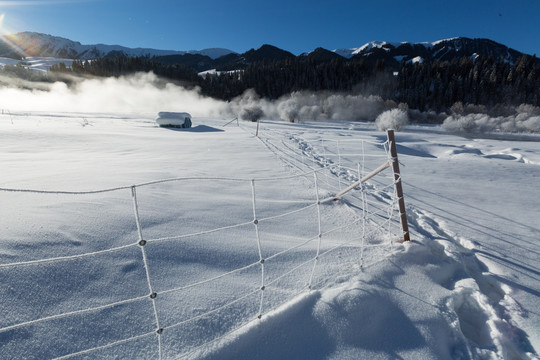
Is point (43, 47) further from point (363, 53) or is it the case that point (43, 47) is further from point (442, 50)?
Answer: point (442, 50)

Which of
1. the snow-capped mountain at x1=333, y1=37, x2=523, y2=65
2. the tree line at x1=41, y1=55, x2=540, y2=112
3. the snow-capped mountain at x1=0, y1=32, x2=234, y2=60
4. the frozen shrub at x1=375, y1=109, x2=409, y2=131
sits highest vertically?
the snow-capped mountain at x1=333, y1=37, x2=523, y2=65

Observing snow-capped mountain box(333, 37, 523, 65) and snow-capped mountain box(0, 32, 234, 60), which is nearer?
snow-capped mountain box(333, 37, 523, 65)

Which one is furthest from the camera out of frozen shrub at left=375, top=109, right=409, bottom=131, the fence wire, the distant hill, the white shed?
the distant hill

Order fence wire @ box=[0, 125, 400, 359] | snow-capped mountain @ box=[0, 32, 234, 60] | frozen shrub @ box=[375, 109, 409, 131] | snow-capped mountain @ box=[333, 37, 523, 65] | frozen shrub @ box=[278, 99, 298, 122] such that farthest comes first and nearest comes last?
snow-capped mountain @ box=[0, 32, 234, 60] < snow-capped mountain @ box=[333, 37, 523, 65] < frozen shrub @ box=[278, 99, 298, 122] < frozen shrub @ box=[375, 109, 409, 131] < fence wire @ box=[0, 125, 400, 359]

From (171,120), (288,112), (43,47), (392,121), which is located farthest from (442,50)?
(43,47)

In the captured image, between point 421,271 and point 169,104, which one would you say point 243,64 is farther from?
point 421,271

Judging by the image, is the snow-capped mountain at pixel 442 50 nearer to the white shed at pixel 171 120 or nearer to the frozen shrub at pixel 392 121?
the frozen shrub at pixel 392 121

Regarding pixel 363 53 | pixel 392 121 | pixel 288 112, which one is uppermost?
pixel 363 53

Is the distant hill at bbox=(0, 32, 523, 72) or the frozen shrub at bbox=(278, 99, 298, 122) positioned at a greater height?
the distant hill at bbox=(0, 32, 523, 72)

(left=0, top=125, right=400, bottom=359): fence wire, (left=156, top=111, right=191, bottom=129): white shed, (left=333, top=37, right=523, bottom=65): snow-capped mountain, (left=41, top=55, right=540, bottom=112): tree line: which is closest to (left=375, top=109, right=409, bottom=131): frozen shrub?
(left=41, top=55, right=540, bottom=112): tree line

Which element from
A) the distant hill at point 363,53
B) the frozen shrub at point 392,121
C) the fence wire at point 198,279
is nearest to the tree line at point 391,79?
the frozen shrub at point 392,121

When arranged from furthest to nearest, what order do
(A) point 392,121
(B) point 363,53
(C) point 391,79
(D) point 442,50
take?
1. (B) point 363,53
2. (D) point 442,50
3. (C) point 391,79
4. (A) point 392,121

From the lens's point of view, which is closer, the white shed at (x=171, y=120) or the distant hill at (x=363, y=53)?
the white shed at (x=171, y=120)

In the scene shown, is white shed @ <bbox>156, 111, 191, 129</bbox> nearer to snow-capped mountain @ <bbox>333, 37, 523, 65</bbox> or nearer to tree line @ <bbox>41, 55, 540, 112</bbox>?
tree line @ <bbox>41, 55, 540, 112</bbox>
